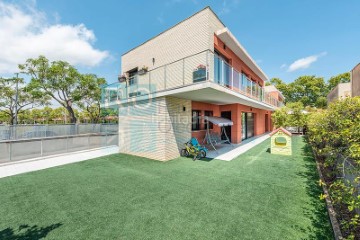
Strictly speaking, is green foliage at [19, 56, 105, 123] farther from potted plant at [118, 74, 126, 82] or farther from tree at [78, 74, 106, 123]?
potted plant at [118, 74, 126, 82]

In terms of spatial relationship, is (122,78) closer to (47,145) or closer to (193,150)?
(47,145)

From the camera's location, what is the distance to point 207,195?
484 centimetres

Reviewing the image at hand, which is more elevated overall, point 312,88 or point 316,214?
point 312,88

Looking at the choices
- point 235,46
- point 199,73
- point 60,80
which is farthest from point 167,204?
point 60,80

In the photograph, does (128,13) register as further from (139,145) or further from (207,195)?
(207,195)

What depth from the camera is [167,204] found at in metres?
4.37

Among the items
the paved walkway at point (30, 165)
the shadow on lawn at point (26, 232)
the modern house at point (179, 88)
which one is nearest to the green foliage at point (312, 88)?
the modern house at point (179, 88)

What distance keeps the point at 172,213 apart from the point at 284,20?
14.7m

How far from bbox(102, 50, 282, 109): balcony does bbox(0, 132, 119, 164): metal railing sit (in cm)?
418

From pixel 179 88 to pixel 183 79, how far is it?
0.49m

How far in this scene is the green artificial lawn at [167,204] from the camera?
10.9 feet

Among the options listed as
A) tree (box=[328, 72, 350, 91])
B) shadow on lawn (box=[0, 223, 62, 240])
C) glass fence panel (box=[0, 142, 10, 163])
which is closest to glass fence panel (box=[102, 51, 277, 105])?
glass fence panel (box=[0, 142, 10, 163])

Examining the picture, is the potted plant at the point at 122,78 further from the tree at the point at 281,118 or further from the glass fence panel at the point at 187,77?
the tree at the point at 281,118

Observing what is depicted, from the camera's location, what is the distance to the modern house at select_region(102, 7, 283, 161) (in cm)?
843
